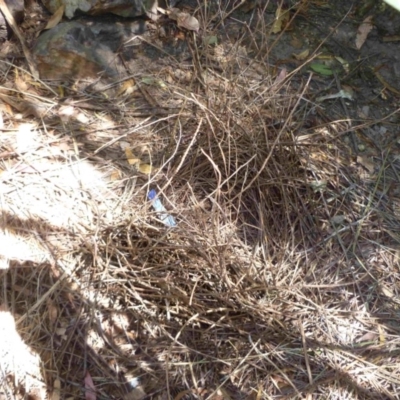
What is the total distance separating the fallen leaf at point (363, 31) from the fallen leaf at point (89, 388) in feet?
6.24

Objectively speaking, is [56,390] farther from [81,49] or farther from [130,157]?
[81,49]

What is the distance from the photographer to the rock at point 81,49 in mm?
2502

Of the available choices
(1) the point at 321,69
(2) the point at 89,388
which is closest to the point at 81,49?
(1) the point at 321,69

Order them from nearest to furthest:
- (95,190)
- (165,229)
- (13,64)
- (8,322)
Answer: (8,322), (165,229), (95,190), (13,64)

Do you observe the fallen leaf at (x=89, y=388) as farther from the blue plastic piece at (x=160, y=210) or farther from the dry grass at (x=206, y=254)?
the blue plastic piece at (x=160, y=210)

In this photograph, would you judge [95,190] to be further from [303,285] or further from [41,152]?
[303,285]

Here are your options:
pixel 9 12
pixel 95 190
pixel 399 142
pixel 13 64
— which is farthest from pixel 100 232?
pixel 399 142

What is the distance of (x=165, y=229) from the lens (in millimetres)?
2037

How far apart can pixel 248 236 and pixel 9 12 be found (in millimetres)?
1391

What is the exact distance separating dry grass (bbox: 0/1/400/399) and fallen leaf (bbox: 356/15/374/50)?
0.57m

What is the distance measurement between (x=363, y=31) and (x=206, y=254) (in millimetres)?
1473

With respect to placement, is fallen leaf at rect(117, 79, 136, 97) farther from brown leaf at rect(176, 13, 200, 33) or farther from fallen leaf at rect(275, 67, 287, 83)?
fallen leaf at rect(275, 67, 287, 83)

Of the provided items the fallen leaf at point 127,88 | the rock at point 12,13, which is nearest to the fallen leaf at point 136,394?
the fallen leaf at point 127,88

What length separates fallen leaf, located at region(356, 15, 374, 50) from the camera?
278cm
